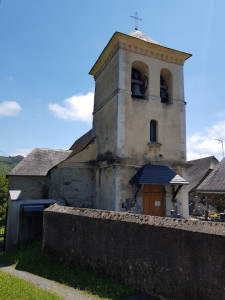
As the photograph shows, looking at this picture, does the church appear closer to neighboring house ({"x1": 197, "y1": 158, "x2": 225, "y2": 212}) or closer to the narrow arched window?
the narrow arched window

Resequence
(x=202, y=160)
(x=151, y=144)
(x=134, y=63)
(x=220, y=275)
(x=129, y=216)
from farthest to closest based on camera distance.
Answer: (x=202, y=160) < (x=134, y=63) < (x=151, y=144) < (x=129, y=216) < (x=220, y=275)

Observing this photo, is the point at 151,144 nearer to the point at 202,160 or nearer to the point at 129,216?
the point at 129,216

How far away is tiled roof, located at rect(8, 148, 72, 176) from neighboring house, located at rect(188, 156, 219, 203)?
12.7m

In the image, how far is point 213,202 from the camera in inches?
766

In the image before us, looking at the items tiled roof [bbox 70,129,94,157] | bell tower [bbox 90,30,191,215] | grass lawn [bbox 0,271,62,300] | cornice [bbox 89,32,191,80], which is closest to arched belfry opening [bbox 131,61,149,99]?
bell tower [bbox 90,30,191,215]

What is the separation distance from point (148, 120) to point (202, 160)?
18.1 metres

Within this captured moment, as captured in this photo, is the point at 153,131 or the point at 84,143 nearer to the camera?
the point at 153,131

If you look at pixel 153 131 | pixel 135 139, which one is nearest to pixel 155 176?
pixel 135 139

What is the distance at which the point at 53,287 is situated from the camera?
4820 millimetres

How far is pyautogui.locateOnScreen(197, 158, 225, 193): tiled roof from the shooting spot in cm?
1961

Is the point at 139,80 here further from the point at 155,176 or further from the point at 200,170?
the point at 200,170

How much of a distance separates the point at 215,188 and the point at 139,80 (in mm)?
13196

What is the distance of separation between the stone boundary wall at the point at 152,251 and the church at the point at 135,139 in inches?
144

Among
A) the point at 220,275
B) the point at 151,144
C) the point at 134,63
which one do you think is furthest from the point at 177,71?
the point at 220,275
